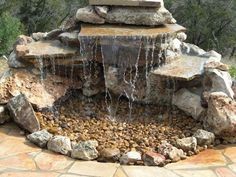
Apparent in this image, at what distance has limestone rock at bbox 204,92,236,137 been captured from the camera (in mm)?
5324

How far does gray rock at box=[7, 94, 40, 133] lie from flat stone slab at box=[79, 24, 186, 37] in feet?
3.29

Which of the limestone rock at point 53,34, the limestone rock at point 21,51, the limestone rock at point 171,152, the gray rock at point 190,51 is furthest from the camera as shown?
the gray rock at point 190,51

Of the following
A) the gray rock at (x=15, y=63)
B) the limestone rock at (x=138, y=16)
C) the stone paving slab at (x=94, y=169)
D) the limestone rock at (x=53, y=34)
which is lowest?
the stone paving slab at (x=94, y=169)

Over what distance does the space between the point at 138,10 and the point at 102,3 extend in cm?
45

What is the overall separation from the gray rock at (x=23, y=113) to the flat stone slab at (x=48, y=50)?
61cm

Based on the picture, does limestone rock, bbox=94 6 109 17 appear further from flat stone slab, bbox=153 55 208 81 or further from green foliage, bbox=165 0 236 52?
green foliage, bbox=165 0 236 52

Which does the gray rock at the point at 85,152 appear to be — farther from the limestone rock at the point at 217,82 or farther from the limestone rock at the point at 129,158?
the limestone rock at the point at 217,82

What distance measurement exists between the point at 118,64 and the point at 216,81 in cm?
117

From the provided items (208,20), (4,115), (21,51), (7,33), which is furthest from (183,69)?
(208,20)

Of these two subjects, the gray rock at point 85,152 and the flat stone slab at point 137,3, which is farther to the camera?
the flat stone slab at point 137,3

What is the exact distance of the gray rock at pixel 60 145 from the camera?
5082mm

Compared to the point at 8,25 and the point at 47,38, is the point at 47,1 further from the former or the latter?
the point at 47,38

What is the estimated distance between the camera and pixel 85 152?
4969 millimetres

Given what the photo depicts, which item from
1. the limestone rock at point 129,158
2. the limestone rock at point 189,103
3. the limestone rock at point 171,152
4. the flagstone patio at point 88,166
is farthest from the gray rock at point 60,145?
the limestone rock at point 189,103
